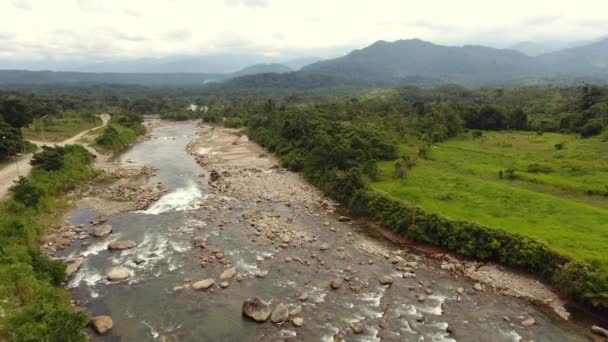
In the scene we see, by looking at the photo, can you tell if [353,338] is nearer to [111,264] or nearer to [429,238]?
[429,238]

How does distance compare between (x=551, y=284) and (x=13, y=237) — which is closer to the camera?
(x=551, y=284)

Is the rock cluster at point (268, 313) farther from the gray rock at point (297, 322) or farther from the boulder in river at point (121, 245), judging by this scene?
the boulder in river at point (121, 245)

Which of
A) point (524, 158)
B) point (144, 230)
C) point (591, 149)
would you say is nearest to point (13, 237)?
point (144, 230)

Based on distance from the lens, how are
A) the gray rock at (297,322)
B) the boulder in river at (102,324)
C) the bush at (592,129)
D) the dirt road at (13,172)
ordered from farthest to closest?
the bush at (592,129), the dirt road at (13,172), the gray rock at (297,322), the boulder in river at (102,324)

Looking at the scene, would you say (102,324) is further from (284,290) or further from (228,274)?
(284,290)

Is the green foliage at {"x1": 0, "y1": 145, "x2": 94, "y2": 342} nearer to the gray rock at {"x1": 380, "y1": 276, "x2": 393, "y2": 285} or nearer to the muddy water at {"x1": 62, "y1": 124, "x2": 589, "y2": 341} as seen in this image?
the muddy water at {"x1": 62, "y1": 124, "x2": 589, "y2": 341}

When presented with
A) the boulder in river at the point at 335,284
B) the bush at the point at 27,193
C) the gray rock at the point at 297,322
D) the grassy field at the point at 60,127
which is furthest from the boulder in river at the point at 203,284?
the grassy field at the point at 60,127
